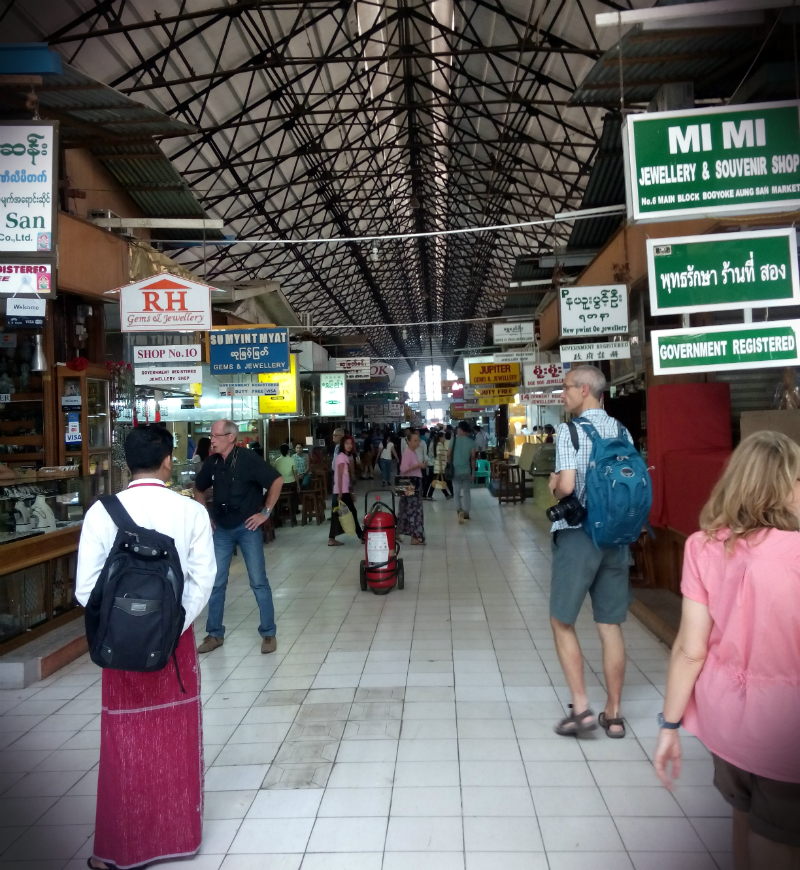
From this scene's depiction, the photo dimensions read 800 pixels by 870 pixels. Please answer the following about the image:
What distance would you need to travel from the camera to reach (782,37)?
194 inches

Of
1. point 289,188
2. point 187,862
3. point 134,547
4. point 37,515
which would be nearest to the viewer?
point 134,547

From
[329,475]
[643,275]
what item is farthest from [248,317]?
[643,275]

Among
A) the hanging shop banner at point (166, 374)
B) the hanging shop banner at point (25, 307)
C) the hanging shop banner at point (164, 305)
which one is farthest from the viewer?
the hanging shop banner at point (166, 374)

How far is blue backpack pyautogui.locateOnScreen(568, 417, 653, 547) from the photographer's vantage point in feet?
11.2

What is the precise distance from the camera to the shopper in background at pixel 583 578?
3656mm

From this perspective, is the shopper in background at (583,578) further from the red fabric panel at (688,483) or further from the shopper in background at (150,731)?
the shopper in background at (150,731)

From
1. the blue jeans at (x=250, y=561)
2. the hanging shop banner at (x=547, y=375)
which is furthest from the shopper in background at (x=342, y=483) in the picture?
the blue jeans at (x=250, y=561)

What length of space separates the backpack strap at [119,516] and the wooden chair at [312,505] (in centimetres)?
1043

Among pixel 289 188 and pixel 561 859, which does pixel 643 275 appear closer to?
pixel 561 859

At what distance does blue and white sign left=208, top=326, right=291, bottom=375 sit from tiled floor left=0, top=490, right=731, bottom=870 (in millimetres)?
5316

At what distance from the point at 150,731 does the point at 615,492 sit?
222 cm

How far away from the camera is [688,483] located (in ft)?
18.0

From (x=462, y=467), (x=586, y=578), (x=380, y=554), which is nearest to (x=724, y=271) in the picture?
(x=586, y=578)

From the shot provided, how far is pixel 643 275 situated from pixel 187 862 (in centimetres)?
622
